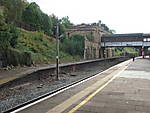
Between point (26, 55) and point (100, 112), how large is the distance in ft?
77.9

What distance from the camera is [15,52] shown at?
2759cm

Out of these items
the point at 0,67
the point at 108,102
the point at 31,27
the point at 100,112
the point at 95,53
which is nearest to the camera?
the point at 100,112

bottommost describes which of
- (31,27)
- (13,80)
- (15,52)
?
(13,80)

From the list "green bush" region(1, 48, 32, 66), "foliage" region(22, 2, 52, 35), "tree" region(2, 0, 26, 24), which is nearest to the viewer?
"green bush" region(1, 48, 32, 66)

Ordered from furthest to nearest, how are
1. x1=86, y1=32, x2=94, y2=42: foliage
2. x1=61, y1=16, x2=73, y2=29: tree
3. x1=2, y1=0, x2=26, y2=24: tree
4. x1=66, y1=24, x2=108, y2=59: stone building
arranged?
1. x1=61, y1=16, x2=73, y2=29: tree
2. x1=86, y1=32, x2=94, y2=42: foliage
3. x1=66, y1=24, x2=108, y2=59: stone building
4. x1=2, y1=0, x2=26, y2=24: tree

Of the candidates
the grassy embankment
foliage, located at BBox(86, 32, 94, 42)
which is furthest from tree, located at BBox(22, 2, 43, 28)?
foliage, located at BBox(86, 32, 94, 42)

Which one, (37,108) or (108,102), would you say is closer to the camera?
(37,108)

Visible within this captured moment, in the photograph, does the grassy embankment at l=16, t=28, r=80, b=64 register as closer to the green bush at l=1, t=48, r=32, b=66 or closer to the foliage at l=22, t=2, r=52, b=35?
the green bush at l=1, t=48, r=32, b=66

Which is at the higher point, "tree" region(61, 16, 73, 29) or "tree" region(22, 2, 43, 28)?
"tree" region(61, 16, 73, 29)

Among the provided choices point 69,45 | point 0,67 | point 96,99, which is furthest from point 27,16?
point 96,99

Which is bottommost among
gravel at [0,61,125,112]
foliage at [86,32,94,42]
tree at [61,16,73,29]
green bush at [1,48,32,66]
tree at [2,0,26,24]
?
gravel at [0,61,125,112]

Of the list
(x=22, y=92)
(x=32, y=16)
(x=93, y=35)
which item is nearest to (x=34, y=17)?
(x=32, y=16)

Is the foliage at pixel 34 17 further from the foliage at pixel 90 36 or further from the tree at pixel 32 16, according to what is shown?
the foliage at pixel 90 36

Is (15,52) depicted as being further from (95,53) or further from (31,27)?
(95,53)
